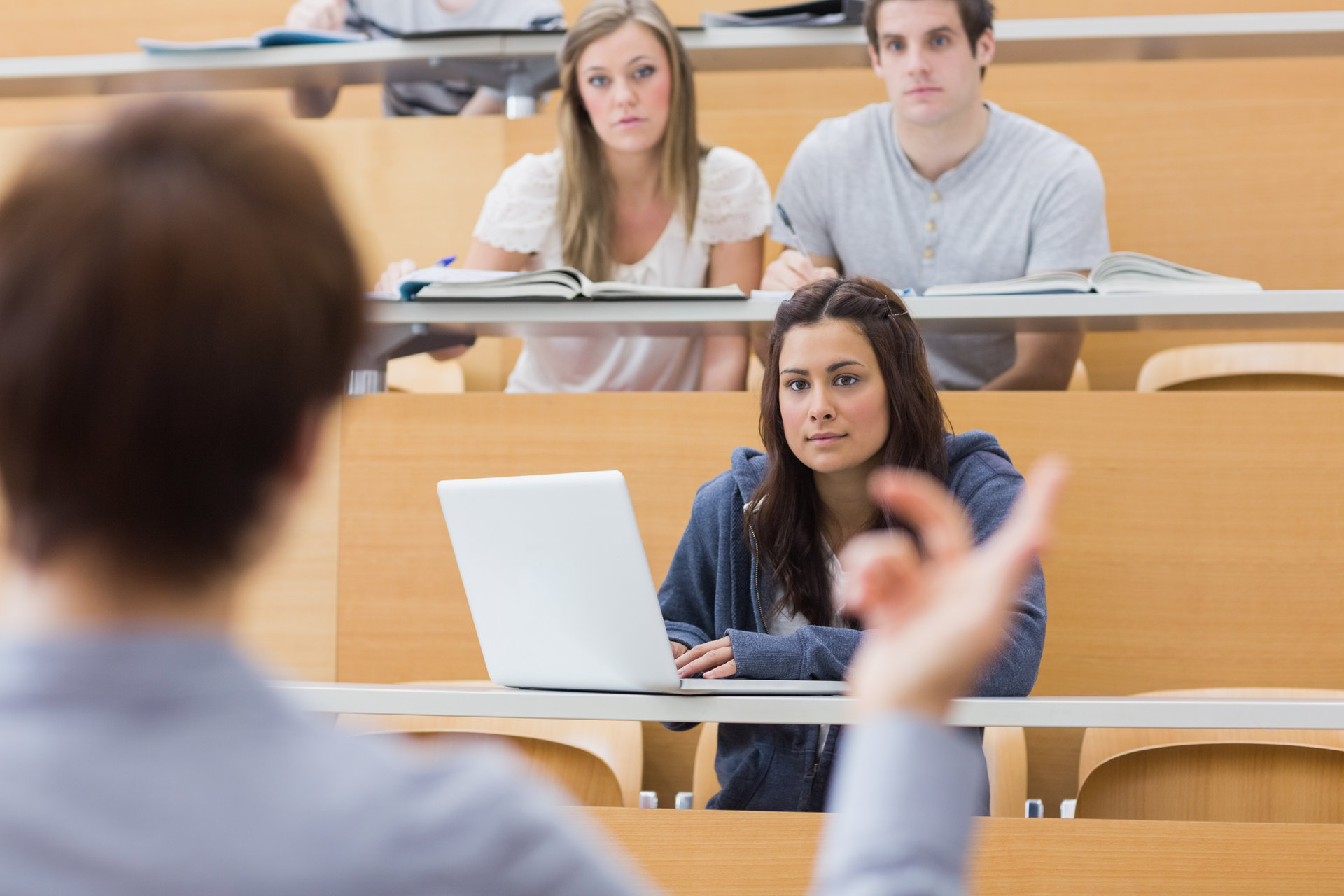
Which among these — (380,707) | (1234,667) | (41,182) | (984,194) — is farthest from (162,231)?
(984,194)

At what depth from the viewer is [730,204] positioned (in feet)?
7.75

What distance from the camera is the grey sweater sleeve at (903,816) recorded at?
1.51 feet

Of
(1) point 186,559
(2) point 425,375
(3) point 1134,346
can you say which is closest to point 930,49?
(3) point 1134,346

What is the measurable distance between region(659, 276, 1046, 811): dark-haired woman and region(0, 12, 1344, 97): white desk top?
0.95 m

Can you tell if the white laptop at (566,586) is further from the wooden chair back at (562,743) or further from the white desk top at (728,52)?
the white desk top at (728,52)

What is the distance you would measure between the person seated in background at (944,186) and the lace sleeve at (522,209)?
429 millimetres

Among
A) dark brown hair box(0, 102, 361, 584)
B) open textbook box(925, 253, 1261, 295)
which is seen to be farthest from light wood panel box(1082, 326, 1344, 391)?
dark brown hair box(0, 102, 361, 584)

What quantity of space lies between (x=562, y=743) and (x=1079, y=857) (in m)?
0.70

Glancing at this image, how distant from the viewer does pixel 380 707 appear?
1220mm

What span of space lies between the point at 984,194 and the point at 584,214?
0.75 metres

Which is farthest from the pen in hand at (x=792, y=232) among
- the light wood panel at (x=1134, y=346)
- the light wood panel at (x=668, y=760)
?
the light wood panel at (x=668, y=760)

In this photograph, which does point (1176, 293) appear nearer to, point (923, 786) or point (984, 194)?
point (984, 194)

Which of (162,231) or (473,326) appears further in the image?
(473,326)

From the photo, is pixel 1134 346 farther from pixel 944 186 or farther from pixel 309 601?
pixel 309 601
